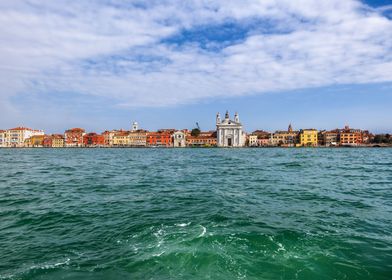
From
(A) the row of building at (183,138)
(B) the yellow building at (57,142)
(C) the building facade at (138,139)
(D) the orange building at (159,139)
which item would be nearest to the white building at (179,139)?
(A) the row of building at (183,138)

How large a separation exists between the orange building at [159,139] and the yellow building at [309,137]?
38.6m

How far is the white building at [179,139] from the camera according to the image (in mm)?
92375

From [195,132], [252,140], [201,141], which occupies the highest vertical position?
[195,132]

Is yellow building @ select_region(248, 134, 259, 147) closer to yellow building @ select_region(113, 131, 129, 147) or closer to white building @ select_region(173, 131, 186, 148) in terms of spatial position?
white building @ select_region(173, 131, 186, 148)

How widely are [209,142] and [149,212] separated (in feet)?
289

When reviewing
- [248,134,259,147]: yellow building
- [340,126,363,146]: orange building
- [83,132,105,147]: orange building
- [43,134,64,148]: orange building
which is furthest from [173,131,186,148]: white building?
[340,126,363,146]: orange building

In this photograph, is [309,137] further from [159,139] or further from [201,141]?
[159,139]

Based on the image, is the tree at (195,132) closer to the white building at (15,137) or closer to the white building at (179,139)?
the white building at (179,139)

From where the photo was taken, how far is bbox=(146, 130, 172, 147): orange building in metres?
92.8

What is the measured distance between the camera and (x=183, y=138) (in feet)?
304

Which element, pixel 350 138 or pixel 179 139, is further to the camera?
pixel 179 139

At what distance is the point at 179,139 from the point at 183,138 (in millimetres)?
1232

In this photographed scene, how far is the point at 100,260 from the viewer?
166 inches

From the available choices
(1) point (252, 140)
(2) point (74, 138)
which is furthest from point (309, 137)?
(2) point (74, 138)
